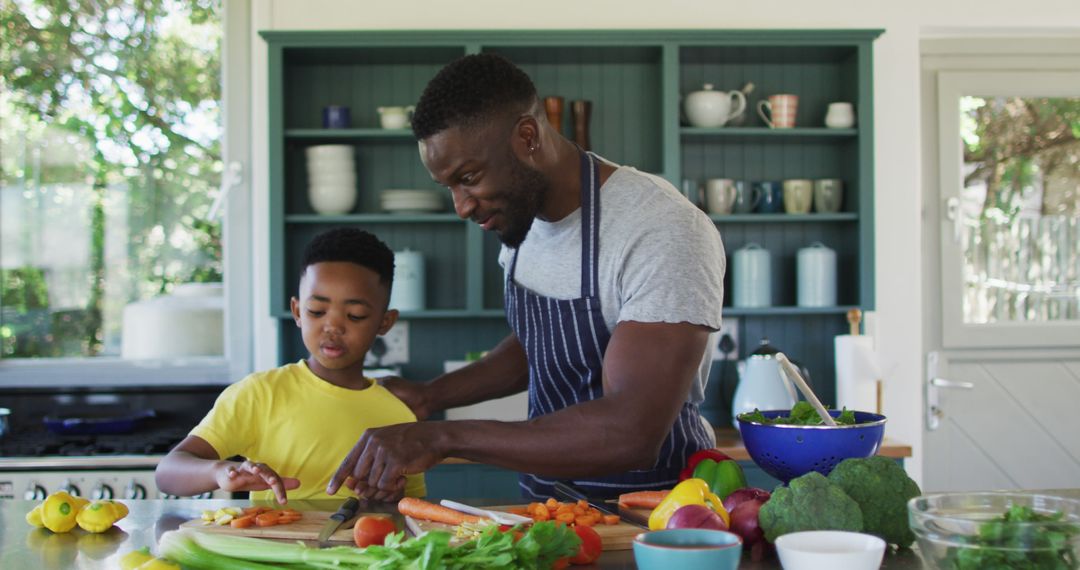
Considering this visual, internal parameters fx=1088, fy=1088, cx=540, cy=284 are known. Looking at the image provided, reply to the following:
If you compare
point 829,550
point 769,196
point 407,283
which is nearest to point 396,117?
point 407,283

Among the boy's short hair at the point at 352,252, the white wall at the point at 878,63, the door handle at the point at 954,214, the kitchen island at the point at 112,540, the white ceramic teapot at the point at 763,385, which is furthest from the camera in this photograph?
the door handle at the point at 954,214

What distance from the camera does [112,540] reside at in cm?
154

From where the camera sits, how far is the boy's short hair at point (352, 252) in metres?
2.06

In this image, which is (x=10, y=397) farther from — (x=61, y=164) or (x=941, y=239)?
(x=941, y=239)

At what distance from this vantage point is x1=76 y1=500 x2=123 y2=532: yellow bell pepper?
62.0 inches

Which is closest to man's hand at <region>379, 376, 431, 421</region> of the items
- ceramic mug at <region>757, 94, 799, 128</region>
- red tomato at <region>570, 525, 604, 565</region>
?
red tomato at <region>570, 525, 604, 565</region>

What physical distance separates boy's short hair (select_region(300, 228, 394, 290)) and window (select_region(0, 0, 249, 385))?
1.85 metres

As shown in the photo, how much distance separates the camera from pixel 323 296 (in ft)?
6.62

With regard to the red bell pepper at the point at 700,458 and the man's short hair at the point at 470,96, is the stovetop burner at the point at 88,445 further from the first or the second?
the red bell pepper at the point at 700,458

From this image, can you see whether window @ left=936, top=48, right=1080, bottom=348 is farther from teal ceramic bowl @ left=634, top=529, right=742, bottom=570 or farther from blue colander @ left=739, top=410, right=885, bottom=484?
teal ceramic bowl @ left=634, top=529, right=742, bottom=570

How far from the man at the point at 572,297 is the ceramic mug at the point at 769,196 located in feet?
5.80

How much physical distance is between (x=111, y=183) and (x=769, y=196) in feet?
7.54

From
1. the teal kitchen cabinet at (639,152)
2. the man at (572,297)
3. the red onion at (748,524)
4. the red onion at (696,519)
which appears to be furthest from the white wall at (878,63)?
the red onion at (696,519)

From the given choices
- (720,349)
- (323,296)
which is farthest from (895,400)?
(323,296)
